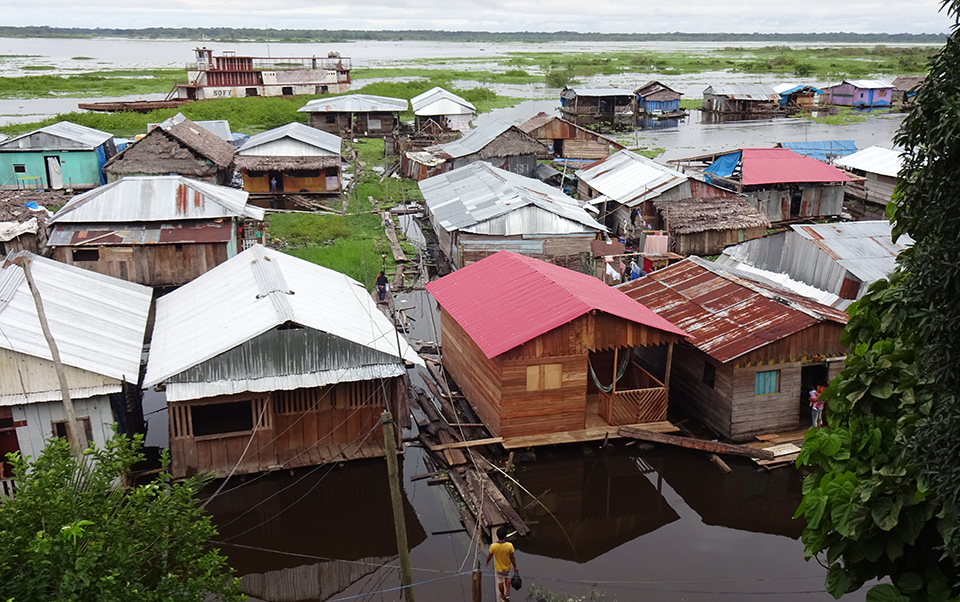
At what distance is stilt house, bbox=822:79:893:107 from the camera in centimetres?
8669

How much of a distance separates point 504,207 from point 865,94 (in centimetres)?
7399

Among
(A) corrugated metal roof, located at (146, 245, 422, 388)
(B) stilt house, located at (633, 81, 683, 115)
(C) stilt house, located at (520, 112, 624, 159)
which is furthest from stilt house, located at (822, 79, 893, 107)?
(A) corrugated metal roof, located at (146, 245, 422, 388)

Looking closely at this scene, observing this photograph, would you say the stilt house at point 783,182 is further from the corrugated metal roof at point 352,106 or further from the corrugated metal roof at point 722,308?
the corrugated metal roof at point 352,106

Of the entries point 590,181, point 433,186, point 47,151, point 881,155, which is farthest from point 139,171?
point 881,155

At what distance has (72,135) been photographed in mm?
40812

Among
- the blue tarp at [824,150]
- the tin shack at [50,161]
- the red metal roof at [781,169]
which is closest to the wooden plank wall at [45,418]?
the tin shack at [50,161]

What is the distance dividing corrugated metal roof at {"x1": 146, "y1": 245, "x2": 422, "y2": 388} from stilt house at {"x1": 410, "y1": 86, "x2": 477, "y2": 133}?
127 ft

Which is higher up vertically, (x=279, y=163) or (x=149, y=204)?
(x=149, y=204)

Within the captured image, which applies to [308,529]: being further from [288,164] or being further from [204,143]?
[204,143]

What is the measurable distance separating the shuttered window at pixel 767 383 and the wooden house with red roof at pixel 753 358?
0.02 m

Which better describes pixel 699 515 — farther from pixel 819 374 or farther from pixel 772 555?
pixel 819 374

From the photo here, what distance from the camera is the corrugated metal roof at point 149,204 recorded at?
26328mm

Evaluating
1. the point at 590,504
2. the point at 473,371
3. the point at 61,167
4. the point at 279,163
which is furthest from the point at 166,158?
the point at 590,504

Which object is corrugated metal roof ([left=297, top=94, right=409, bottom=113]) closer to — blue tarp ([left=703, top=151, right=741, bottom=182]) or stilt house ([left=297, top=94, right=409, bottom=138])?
stilt house ([left=297, top=94, right=409, bottom=138])
